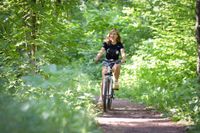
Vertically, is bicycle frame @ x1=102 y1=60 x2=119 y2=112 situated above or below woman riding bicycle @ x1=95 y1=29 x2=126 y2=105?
below

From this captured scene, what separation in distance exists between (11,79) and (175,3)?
691cm

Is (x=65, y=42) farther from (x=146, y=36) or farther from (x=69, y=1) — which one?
(x=146, y=36)

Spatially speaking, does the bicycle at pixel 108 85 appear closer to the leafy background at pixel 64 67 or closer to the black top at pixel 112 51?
the black top at pixel 112 51

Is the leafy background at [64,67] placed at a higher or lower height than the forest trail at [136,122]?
higher

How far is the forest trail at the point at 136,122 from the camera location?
816 cm

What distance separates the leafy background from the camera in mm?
4023

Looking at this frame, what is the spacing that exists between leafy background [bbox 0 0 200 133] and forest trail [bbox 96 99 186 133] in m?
0.32

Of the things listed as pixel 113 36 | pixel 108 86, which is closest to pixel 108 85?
pixel 108 86

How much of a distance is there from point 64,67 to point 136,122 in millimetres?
1901

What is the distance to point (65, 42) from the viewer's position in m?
9.97

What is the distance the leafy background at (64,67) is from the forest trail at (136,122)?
32 centimetres

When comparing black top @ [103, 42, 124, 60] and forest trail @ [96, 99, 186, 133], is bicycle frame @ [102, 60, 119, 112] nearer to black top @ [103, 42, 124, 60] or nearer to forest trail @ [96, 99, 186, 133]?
black top @ [103, 42, 124, 60]

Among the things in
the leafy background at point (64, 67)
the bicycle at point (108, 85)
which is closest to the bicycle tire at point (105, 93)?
the bicycle at point (108, 85)

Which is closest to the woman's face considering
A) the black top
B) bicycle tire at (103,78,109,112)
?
the black top
